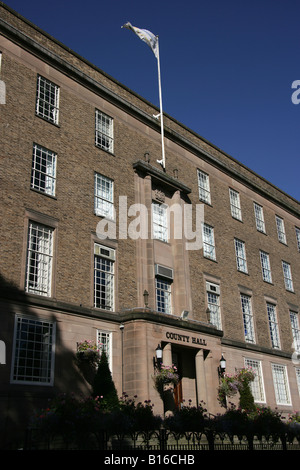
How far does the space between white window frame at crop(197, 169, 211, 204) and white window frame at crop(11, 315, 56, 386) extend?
1623cm

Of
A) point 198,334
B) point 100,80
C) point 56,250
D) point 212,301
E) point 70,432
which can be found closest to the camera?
point 70,432

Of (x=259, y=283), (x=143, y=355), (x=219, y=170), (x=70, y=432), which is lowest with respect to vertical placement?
(x=70, y=432)

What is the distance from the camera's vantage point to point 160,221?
28.6 m

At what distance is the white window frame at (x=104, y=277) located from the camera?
2347 centimetres

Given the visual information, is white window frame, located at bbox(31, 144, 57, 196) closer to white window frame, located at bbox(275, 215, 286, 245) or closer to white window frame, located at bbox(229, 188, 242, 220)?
white window frame, located at bbox(229, 188, 242, 220)

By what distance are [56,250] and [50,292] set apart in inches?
76.3

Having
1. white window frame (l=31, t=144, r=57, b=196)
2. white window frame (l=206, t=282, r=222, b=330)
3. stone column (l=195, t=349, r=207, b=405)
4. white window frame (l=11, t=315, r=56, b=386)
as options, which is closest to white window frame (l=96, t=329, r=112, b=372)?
white window frame (l=11, t=315, r=56, b=386)

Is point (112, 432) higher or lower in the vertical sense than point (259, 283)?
lower

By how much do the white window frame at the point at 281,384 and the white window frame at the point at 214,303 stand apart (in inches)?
247

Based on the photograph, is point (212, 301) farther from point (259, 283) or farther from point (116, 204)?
point (116, 204)

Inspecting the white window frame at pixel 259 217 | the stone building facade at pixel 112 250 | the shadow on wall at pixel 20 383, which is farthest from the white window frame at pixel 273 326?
the shadow on wall at pixel 20 383

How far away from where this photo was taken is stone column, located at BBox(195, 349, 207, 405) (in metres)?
24.2

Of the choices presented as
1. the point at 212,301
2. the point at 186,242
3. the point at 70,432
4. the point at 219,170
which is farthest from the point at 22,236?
the point at 219,170

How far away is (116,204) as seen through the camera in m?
26.2
